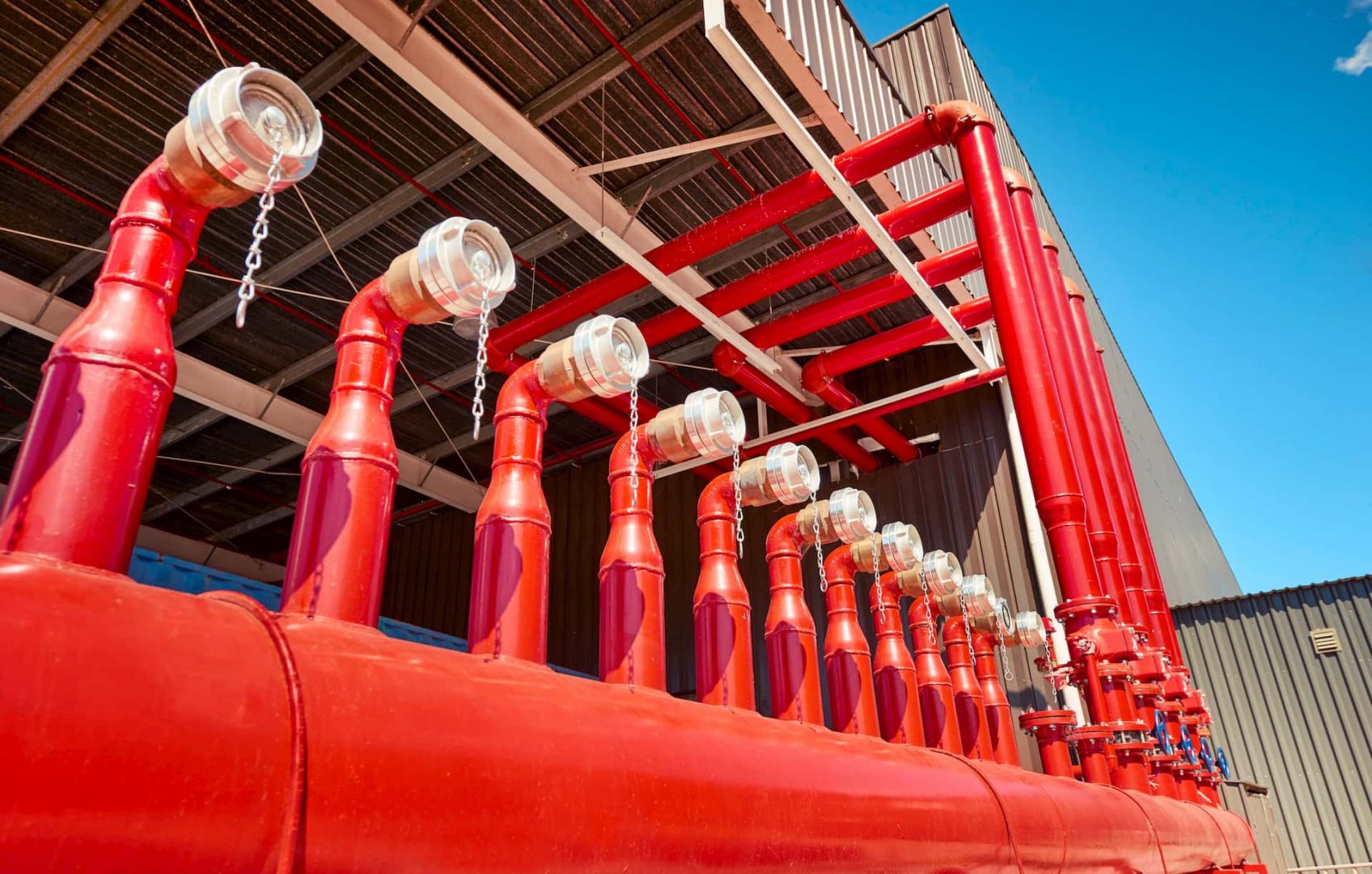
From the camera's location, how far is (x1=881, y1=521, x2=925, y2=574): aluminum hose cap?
443 centimetres

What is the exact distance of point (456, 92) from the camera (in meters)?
6.60

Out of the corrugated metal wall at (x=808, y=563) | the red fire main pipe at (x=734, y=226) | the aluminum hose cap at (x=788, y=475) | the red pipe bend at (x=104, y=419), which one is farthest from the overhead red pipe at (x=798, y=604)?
the corrugated metal wall at (x=808, y=563)

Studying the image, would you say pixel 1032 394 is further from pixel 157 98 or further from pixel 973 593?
pixel 157 98

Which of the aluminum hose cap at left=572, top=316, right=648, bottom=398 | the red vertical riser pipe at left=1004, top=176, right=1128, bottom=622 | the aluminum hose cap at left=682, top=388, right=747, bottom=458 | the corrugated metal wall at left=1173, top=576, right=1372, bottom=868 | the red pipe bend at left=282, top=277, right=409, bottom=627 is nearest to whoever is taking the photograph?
the red pipe bend at left=282, top=277, right=409, bottom=627

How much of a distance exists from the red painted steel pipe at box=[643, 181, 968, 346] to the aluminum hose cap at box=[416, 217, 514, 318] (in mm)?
5939

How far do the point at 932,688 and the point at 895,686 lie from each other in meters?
0.71

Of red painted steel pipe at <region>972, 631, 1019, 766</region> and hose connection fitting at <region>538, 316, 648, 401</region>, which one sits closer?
hose connection fitting at <region>538, 316, 648, 401</region>

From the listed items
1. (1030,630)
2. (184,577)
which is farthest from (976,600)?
(184,577)

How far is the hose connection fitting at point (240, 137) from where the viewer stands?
5.14 ft

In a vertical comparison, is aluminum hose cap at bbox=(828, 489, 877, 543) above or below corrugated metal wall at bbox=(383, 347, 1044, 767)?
below

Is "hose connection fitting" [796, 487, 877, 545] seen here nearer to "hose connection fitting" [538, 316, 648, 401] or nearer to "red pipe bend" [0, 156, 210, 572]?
"hose connection fitting" [538, 316, 648, 401]

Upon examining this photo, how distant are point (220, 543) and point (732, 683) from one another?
1653cm

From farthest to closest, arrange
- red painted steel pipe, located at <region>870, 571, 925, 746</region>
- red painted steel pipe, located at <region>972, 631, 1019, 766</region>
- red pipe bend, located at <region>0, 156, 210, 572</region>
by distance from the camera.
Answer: red painted steel pipe, located at <region>972, 631, 1019, 766</region> → red painted steel pipe, located at <region>870, 571, 925, 746</region> → red pipe bend, located at <region>0, 156, 210, 572</region>

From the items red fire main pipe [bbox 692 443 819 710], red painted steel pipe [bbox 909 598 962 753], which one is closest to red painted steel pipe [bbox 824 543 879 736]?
red fire main pipe [bbox 692 443 819 710]
